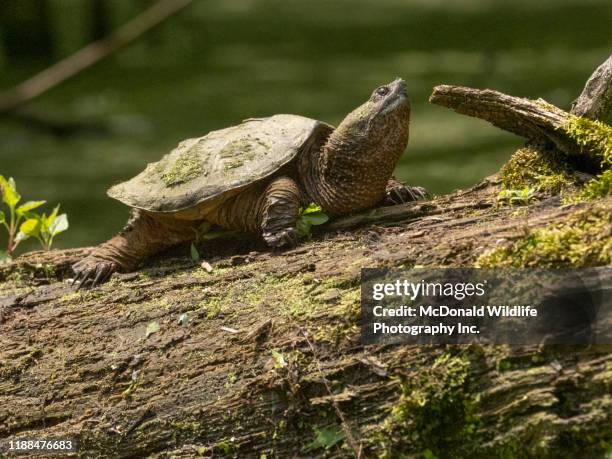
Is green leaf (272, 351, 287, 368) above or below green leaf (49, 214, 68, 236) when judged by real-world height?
below

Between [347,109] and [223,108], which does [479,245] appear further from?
[223,108]

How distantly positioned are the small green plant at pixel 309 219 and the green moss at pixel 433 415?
2.98 feet

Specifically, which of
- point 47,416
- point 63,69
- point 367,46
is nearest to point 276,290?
point 47,416

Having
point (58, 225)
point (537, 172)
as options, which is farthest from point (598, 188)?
point (58, 225)

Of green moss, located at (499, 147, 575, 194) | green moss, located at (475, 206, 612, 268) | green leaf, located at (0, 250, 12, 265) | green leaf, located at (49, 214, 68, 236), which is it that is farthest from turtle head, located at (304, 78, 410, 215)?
green leaf, located at (0, 250, 12, 265)

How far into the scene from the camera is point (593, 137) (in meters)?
2.67

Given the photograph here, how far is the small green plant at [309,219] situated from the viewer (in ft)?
9.68

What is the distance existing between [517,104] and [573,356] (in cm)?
115

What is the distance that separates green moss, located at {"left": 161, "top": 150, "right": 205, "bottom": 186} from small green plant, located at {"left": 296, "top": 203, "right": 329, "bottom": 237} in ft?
1.45

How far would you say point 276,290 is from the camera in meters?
2.66

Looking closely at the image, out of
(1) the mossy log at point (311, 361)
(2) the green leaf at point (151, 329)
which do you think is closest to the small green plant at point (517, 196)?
(1) the mossy log at point (311, 361)

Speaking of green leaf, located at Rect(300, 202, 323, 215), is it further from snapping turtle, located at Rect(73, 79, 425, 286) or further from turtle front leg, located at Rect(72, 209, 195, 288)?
turtle front leg, located at Rect(72, 209, 195, 288)

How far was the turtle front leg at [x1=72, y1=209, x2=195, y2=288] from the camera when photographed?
10.4 ft

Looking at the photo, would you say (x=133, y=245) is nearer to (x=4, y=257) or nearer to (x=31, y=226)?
(x=31, y=226)
